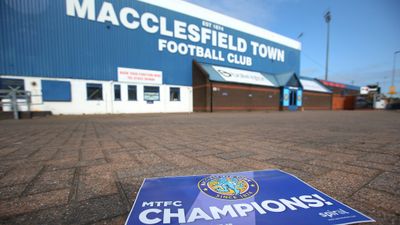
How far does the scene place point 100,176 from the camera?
174 centimetres

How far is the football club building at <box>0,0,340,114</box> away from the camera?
13.0 meters

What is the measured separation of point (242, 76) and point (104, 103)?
14176 mm

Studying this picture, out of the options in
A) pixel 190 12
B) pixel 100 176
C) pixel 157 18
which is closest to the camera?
pixel 100 176

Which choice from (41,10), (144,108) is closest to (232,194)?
(144,108)

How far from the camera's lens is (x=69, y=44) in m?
13.9

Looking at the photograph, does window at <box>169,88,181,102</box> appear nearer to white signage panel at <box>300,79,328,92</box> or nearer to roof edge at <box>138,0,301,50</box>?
roof edge at <box>138,0,301,50</box>

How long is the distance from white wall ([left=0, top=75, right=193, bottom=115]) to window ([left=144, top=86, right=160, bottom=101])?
0.30 m

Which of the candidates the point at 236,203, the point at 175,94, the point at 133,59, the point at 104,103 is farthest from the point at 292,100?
the point at 236,203

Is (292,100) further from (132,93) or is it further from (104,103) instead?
(104,103)

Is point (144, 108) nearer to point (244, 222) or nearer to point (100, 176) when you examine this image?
point (100, 176)

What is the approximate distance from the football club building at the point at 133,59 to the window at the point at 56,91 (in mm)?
57

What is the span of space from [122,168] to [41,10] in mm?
17715

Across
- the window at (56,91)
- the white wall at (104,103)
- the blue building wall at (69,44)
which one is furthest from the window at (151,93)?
the window at (56,91)

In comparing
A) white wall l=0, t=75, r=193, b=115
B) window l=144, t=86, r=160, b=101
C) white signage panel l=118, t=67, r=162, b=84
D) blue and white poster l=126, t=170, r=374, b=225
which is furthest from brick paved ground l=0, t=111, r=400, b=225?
window l=144, t=86, r=160, b=101
